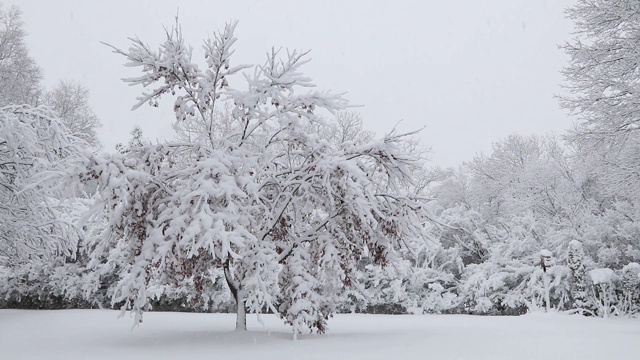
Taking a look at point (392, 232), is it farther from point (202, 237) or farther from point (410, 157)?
point (202, 237)

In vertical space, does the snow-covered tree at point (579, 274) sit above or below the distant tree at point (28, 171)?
below

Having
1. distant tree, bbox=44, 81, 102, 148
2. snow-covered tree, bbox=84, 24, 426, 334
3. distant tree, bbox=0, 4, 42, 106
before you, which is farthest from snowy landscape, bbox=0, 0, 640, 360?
distant tree, bbox=44, 81, 102, 148

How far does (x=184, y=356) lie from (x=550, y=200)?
54.6 feet

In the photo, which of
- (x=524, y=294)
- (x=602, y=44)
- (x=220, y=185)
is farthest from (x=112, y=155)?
(x=524, y=294)

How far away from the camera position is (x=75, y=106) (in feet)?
90.1

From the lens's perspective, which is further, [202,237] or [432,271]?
[432,271]

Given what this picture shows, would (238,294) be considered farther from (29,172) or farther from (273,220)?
(29,172)

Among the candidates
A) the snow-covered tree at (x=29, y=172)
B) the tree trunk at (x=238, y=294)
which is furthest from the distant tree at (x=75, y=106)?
the tree trunk at (x=238, y=294)

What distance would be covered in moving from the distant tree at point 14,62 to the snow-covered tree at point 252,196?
14.2 meters

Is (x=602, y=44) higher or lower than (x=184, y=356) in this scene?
higher

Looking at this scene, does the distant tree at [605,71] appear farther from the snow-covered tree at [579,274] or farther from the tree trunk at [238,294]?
the tree trunk at [238,294]

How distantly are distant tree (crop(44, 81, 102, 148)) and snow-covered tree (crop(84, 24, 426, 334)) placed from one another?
18858 millimetres

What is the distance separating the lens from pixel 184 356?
7102 mm

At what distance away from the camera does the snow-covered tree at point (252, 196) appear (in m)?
7.79
